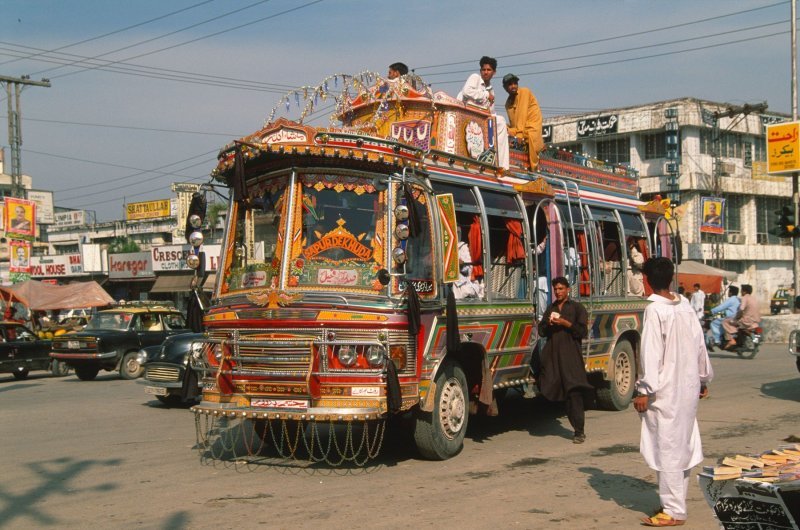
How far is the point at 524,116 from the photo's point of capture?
1205 centimetres

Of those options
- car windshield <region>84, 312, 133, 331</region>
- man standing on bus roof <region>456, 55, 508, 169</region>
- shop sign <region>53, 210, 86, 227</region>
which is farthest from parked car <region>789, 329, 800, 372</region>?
shop sign <region>53, 210, 86, 227</region>

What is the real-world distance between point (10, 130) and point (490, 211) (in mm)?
32222

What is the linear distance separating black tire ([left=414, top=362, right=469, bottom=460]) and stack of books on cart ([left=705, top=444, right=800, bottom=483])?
144 inches

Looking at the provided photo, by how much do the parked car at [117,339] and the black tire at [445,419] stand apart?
1299cm

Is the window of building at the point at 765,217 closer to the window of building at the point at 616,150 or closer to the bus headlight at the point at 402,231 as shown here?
the window of building at the point at 616,150

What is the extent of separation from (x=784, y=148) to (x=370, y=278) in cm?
2306

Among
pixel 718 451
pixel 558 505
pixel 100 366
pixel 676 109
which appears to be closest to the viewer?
pixel 558 505

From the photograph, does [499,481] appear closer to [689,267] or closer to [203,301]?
[203,301]

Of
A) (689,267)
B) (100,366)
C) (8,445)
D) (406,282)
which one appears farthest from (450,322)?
(689,267)

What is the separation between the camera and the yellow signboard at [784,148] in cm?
2669

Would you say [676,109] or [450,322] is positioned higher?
[676,109]

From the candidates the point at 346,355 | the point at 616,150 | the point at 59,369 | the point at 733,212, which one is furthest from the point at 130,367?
the point at 733,212

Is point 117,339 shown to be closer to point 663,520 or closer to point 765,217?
point 663,520

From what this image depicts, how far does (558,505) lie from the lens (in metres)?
6.93
